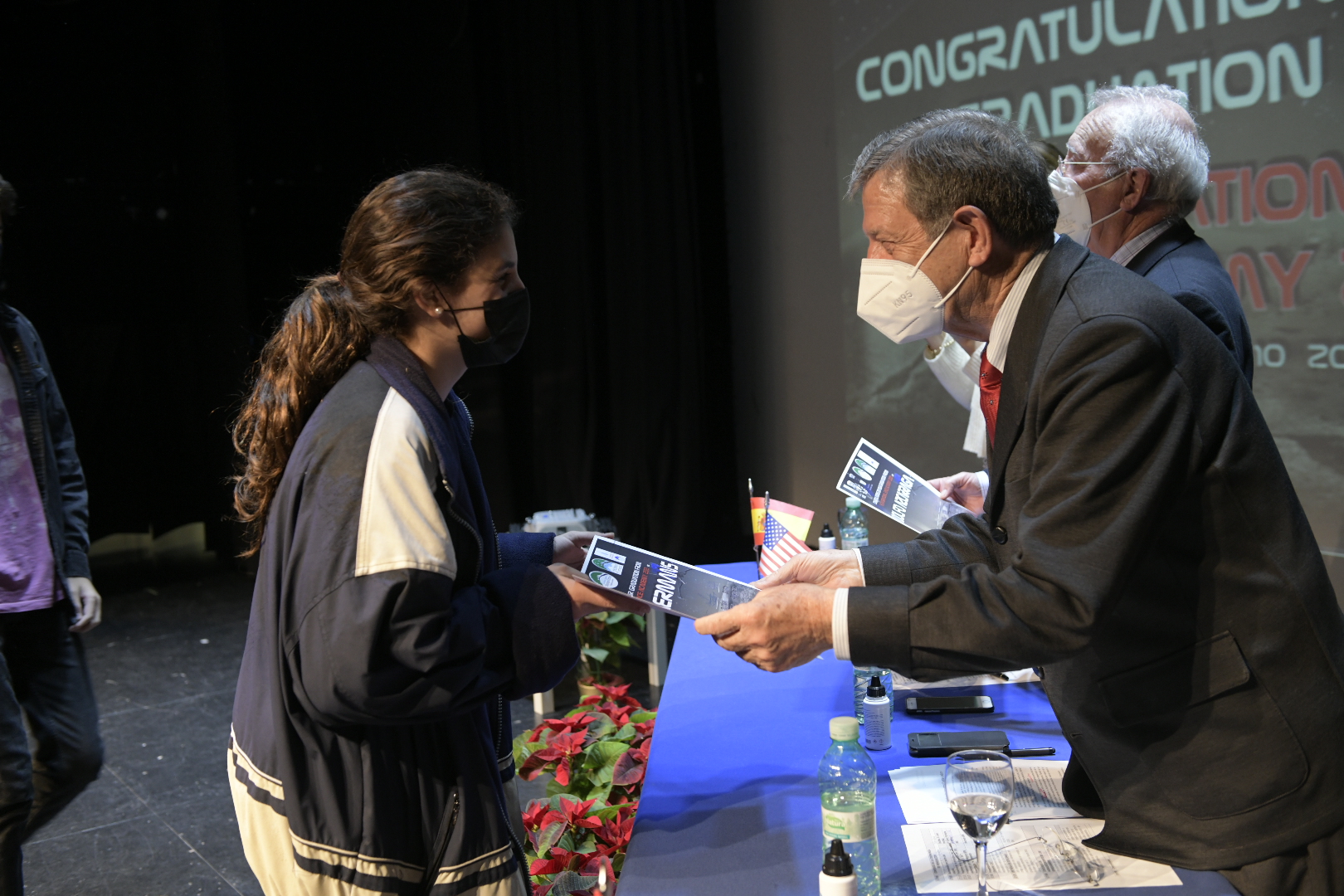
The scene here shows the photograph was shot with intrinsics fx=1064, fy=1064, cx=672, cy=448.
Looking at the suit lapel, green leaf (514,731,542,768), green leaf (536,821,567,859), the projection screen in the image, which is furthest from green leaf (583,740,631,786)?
the projection screen

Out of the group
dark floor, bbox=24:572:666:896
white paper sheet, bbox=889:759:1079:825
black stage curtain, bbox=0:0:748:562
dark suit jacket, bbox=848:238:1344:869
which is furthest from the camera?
black stage curtain, bbox=0:0:748:562

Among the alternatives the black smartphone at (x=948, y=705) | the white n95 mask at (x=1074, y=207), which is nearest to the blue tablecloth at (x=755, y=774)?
the black smartphone at (x=948, y=705)

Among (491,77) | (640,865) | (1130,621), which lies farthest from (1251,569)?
(491,77)

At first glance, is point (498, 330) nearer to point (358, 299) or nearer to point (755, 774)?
point (358, 299)

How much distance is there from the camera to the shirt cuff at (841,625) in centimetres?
136

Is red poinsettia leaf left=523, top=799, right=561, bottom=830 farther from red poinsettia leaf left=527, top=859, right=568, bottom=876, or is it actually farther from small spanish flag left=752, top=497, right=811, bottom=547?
small spanish flag left=752, top=497, right=811, bottom=547

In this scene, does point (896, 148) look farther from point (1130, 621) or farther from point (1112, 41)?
point (1112, 41)

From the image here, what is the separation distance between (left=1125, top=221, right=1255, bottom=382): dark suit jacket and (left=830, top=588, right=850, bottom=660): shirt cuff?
109cm

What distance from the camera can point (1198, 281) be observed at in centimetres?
221

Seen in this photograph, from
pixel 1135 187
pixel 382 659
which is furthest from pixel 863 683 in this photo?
pixel 1135 187

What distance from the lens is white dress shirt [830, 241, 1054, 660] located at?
1.37 meters

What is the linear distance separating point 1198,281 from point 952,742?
1120 mm

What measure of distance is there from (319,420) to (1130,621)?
42.6 inches

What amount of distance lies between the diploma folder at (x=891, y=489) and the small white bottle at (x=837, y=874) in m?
0.99
